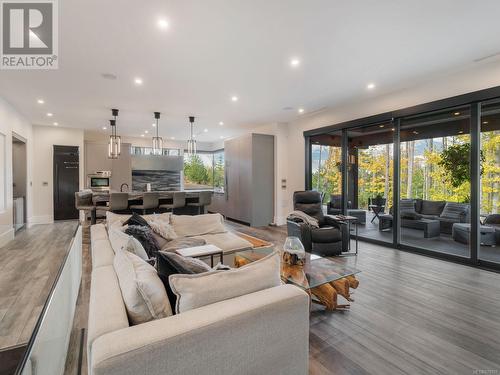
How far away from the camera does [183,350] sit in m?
1.02

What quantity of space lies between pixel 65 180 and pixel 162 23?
6799 mm

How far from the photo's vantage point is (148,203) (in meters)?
5.63

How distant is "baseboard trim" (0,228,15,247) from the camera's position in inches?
189

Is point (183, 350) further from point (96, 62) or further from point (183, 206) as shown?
point (183, 206)

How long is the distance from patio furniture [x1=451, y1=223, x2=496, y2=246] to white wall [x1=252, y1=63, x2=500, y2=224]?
227 centimetres

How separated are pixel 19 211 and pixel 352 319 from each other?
307 inches

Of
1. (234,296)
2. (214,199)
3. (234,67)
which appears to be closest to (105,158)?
(214,199)

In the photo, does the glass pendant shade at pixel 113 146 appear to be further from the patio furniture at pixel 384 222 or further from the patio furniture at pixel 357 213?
the patio furniture at pixel 384 222

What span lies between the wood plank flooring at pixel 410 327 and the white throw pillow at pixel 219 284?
0.83m

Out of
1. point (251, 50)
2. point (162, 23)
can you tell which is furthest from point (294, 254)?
point (162, 23)

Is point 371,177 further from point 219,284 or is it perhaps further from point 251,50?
point 219,284

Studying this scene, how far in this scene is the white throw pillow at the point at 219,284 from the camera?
1.21m

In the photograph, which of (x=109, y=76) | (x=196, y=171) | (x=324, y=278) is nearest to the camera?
(x=324, y=278)

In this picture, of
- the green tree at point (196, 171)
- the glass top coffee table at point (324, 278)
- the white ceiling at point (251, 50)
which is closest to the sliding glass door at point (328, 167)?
the white ceiling at point (251, 50)
